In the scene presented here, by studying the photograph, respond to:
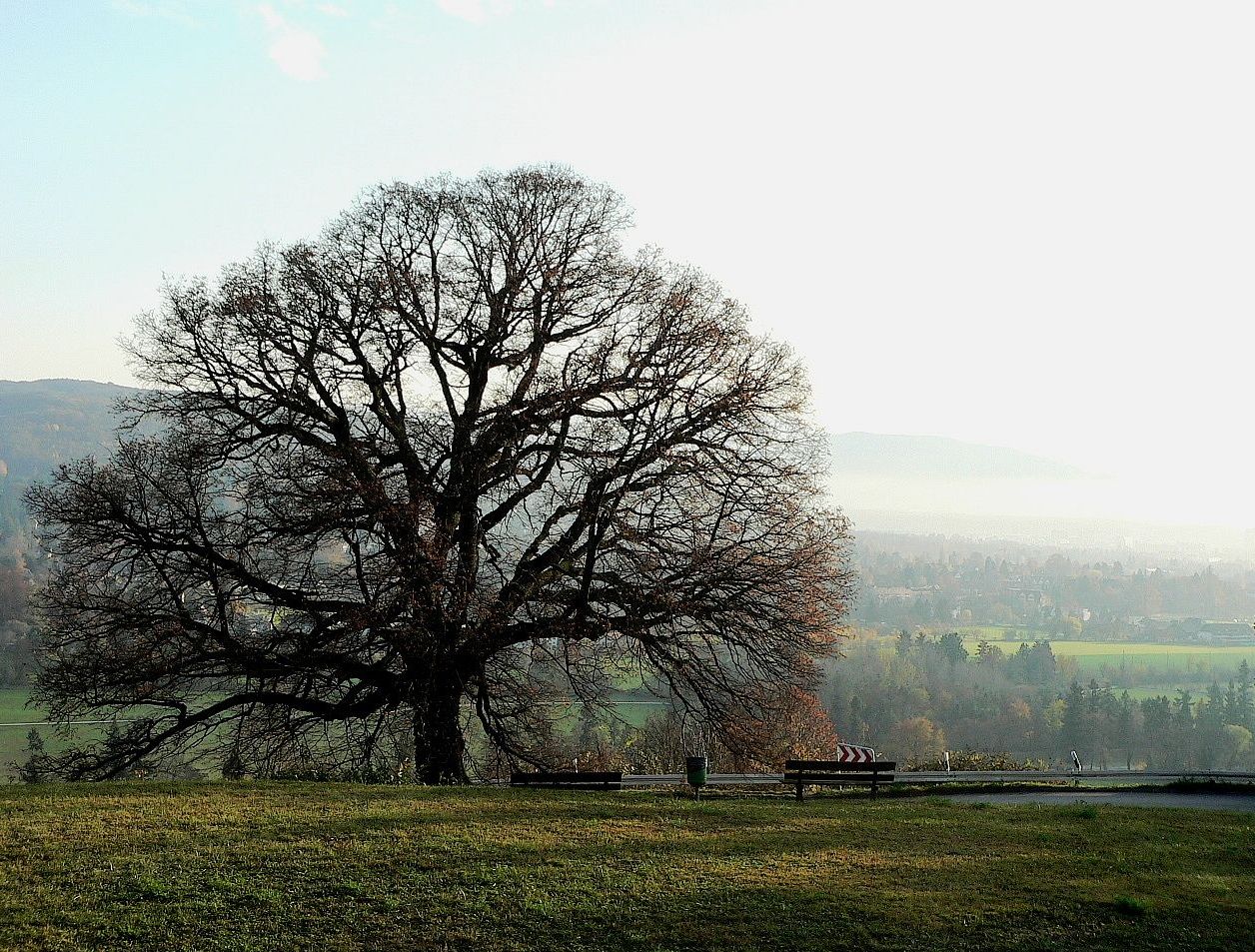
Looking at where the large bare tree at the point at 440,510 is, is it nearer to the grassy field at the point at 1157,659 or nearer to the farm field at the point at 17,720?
the farm field at the point at 17,720

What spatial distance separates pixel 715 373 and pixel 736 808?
32.6ft

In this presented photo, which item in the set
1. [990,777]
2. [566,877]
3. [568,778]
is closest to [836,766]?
[568,778]

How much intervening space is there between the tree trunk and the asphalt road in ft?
34.9

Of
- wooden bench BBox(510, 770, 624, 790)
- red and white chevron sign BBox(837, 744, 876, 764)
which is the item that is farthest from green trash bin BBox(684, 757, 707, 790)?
red and white chevron sign BBox(837, 744, 876, 764)

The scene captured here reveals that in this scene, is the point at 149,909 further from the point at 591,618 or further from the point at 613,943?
the point at 591,618

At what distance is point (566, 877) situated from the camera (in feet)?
37.5

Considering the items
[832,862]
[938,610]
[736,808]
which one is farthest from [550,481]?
[938,610]

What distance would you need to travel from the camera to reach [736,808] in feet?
57.5

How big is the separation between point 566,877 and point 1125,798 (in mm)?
16654

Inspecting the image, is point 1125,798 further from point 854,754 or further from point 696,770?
point 696,770

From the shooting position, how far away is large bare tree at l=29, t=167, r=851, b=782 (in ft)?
73.5

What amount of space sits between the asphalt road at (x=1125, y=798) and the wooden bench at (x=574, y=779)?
714 centimetres

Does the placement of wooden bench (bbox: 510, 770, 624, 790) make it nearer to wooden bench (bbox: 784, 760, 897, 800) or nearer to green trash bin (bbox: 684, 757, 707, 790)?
green trash bin (bbox: 684, 757, 707, 790)

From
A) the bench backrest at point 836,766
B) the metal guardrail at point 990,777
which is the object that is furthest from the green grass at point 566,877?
the metal guardrail at point 990,777
